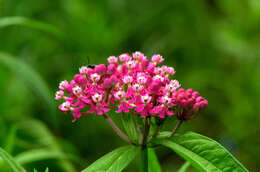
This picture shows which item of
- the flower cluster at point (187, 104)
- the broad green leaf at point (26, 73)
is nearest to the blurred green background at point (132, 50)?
the broad green leaf at point (26, 73)

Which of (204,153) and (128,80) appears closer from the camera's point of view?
(204,153)

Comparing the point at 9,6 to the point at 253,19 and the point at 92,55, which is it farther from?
the point at 253,19

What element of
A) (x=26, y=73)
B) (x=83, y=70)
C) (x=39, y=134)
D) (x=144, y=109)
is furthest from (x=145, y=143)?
(x=39, y=134)

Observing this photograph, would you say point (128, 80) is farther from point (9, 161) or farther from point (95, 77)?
point (9, 161)

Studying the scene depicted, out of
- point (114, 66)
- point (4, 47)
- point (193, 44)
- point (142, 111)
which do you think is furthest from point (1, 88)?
point (193, 44)

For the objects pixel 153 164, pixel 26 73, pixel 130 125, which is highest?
pixel 26 73

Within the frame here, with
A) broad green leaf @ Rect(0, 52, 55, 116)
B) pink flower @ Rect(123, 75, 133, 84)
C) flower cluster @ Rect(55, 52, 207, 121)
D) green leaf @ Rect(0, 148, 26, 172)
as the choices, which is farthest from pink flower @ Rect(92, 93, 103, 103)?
broad green leaf @ Rect(0, 52, 55, 116)

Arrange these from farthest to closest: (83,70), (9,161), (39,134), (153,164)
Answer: (39,134) < (153,164) < (83,70) < (9,161)
